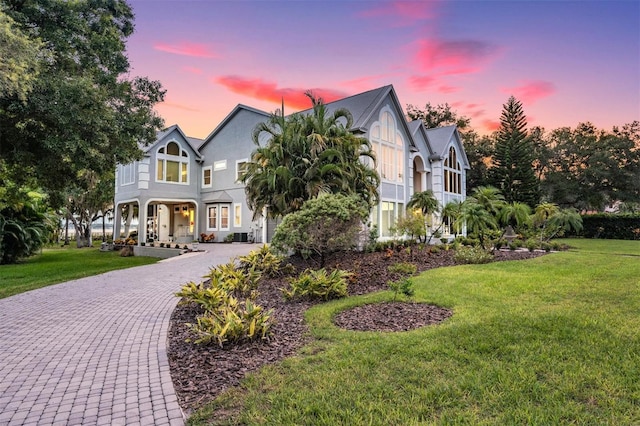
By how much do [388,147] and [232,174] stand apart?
33.2 feet

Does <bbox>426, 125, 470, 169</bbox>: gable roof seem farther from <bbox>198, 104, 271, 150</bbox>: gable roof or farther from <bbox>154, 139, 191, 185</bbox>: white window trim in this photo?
<bbox>154, 139, 191, 185</bbox>: white window trim

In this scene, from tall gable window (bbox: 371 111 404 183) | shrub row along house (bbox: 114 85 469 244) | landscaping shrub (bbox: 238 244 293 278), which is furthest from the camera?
shrub row along house (bbox: 114 85 469 244)

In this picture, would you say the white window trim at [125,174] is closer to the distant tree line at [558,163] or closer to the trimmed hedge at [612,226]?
the distant tree line at [558,163]

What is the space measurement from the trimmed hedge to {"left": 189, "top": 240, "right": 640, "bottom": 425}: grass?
28.0 meters

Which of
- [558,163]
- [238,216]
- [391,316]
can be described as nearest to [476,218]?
[391,316]

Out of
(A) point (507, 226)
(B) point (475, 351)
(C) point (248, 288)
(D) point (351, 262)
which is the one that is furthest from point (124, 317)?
(A) point (507, 226)

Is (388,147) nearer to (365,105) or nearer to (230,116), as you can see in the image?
(365,105)

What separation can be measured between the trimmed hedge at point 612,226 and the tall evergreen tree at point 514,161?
14.4ft

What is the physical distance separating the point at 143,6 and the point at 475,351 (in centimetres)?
1603

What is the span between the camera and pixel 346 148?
13.2 m

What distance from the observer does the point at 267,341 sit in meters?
5.11

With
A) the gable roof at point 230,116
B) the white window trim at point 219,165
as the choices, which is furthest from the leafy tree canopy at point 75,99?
the white window trim at point 219,165

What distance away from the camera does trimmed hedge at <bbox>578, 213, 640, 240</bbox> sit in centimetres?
2756

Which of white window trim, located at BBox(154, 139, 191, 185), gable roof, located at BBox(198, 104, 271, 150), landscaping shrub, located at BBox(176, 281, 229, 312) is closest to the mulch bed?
landscaping shrub, located at BBox(176, 281, 229, 312)
